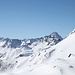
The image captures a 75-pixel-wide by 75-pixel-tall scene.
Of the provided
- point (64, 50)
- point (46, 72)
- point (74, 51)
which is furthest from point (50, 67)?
point (64, 50)

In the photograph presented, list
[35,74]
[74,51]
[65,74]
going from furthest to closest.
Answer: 1. [74,51]
2. [35,74]
3. [65,74]

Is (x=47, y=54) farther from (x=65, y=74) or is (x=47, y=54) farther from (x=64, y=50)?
(x=65, y=74)

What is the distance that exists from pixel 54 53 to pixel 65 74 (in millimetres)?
82375

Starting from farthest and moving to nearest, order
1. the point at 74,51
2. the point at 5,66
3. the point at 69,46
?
the point at 5,66 → the point at 69,46 → the point at 74,51

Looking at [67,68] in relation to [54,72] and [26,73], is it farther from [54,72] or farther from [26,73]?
[26,73]

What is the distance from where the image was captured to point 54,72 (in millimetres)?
55375

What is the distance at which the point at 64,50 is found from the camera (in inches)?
5157

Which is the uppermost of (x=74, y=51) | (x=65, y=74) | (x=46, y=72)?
(x=74, y=51)

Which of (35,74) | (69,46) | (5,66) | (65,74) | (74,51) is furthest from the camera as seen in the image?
(5,66)

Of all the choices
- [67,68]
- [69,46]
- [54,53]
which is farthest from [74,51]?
[67,68]

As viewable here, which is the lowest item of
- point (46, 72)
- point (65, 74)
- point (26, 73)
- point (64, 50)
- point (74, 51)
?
point (65, 74)

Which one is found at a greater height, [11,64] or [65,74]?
[11,64]

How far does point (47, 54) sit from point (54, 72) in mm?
83051

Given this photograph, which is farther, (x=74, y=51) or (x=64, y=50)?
(x=64, y=50)
